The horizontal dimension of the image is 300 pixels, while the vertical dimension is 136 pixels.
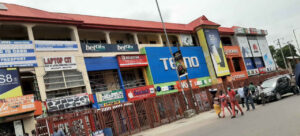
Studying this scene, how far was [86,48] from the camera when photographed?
22.2m

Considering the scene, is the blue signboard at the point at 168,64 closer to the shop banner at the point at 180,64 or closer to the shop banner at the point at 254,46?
the shop banner at the point at 180,64

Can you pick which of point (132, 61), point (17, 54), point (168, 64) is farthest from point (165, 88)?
point (17, 54)

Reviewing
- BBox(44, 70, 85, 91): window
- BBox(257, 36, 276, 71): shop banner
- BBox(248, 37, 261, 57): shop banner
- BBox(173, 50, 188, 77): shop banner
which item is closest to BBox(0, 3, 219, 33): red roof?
BBox(44, 70, 85, 91): window

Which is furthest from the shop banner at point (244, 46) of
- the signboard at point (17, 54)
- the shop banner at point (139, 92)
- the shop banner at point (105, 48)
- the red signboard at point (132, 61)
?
the signboard at point (17, 54)

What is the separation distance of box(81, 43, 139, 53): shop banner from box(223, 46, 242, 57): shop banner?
16093 millimetres

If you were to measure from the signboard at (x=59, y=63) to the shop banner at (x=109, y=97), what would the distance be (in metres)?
3.25

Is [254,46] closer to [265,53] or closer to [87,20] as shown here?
[265,53]

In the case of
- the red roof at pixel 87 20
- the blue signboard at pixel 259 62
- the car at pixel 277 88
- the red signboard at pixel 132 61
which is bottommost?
the car at pixel 277 88

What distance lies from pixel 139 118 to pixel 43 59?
28.3 feet

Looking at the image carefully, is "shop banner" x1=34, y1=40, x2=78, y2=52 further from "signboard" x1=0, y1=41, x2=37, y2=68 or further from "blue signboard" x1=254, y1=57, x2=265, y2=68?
"blue signboard" x1=254, y1=57, x2=265, y2=68

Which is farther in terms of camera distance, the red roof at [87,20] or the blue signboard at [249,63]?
the blue signboard at [249,63]

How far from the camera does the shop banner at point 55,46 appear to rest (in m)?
18.9

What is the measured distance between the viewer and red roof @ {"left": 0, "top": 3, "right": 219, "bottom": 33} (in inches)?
727

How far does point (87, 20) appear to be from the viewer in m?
24.1
